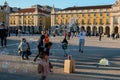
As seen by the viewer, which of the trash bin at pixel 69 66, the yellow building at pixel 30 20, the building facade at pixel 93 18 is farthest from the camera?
the yellow building at pixel 30 20

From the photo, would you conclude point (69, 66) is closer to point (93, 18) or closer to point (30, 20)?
point (93, 18)

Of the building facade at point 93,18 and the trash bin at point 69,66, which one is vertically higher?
the building facade at point 93,18

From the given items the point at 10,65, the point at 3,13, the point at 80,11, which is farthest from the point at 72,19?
the point at 10,65

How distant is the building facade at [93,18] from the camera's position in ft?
365

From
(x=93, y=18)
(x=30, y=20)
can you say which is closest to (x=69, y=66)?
(x=93, y=18)

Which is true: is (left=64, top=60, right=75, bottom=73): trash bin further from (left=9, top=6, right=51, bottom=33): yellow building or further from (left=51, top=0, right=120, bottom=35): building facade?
(left=9, top=6, right=51, bottom=33): yellow building

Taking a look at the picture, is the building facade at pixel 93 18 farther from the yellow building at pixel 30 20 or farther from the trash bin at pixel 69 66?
the trash bin at pixel 69 66

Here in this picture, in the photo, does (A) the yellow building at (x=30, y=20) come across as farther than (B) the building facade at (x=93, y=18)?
Yes

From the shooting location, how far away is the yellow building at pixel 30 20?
13340cm

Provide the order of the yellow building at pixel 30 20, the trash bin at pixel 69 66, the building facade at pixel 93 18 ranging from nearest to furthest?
the trash bin at pixel 69 66 → the building facade at pixel 93 18 → the yellow building at pixel 30 20

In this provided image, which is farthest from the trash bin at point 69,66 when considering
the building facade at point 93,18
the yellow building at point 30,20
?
the yellow building at point 30,20

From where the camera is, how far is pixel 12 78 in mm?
10773

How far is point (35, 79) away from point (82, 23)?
114218 mm

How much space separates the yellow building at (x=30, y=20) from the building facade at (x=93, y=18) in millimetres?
6146
